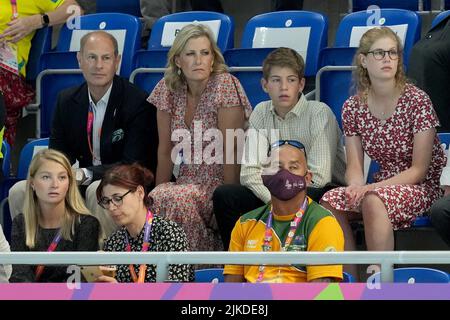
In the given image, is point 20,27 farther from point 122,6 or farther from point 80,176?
point 80,176

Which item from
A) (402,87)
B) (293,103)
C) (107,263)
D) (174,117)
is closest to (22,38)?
(174,117)

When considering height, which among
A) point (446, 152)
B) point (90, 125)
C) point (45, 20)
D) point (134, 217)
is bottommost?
point (134, 217)

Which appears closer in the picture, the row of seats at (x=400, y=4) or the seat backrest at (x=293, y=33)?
the seat backrest at (x=293, y=33)

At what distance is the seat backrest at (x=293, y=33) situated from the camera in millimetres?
7328

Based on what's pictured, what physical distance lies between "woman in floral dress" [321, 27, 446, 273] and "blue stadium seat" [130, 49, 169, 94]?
1477 mm

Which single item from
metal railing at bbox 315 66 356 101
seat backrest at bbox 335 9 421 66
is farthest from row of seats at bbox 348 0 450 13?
metal railing at bbox 315 66 356 101

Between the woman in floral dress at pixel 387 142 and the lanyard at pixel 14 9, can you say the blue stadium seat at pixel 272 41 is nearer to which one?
the woman in floral dress at pixel 387 142

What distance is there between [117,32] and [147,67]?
1.39 ft

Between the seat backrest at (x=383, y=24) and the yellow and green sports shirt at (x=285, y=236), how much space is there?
1.92 metres

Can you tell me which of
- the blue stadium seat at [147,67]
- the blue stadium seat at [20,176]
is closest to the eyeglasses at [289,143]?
the blue stadium seat at [147,67]

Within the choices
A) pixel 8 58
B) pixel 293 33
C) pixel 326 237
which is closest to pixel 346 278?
pixel 326 237

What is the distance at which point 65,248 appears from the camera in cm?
571

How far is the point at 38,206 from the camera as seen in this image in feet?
19.4

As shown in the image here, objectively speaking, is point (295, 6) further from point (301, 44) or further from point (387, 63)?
point (387, 63)
